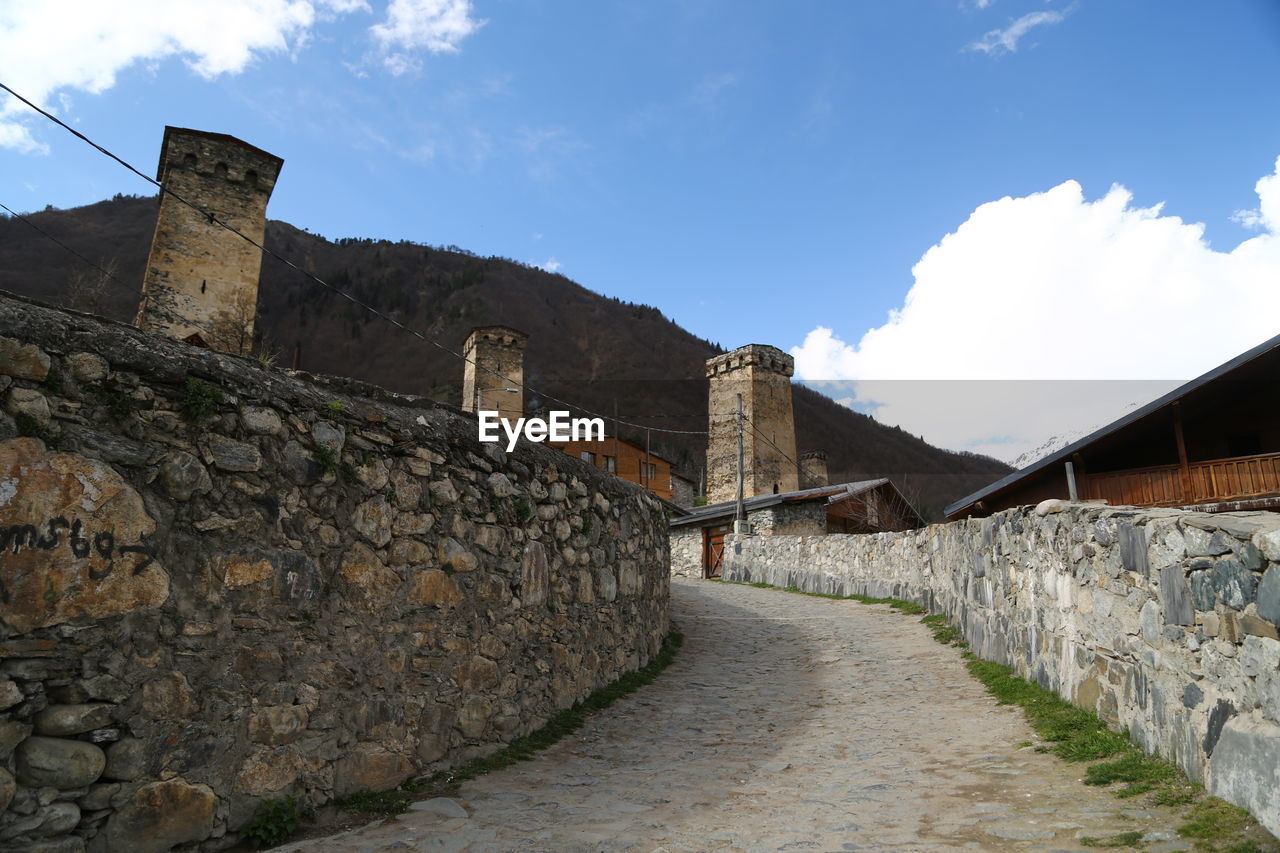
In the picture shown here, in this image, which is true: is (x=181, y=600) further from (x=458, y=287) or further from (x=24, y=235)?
(x=458, y=287)

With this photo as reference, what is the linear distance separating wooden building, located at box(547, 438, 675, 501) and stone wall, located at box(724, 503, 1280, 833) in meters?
29.3

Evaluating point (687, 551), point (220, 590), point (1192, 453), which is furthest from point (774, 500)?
point (220, 590)

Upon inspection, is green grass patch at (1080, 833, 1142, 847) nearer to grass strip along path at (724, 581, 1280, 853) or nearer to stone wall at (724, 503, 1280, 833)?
grass strip along path at (724, 581, 1280, 853)

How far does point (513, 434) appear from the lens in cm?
550

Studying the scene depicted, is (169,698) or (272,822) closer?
(169,698)

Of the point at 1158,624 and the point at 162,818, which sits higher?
the point at 1158,624

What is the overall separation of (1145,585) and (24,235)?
8371 centimetres

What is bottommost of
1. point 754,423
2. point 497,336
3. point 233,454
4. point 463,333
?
point 233,454

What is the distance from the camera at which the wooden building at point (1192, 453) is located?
14.3 m

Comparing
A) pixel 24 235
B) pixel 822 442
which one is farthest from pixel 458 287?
pixel 822 442

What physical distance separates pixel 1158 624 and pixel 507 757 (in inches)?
149

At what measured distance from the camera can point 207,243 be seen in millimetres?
21688

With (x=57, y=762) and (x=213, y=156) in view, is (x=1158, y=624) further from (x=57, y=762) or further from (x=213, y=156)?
(x=213, y=156)

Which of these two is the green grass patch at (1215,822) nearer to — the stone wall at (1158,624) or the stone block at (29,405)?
the stone wall at (1158,624)
